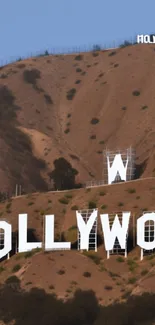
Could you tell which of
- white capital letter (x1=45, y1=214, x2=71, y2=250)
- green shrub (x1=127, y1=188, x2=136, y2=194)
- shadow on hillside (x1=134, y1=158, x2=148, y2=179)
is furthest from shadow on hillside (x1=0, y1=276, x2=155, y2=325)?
shadow on hillside (x1=134, y1=158, x2=148, y2=179)

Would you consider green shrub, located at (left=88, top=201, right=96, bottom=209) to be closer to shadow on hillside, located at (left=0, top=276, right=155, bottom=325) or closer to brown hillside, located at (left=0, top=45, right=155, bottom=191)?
brown hillside, located at (left=0, top=45, right=155, bottom=191)

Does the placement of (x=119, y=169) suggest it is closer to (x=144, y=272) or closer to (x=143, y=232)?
(x=143, y=232)

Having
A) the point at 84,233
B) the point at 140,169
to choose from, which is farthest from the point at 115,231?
the point at 140,169

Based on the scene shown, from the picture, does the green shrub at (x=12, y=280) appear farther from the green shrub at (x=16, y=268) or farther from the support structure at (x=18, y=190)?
the support structure at (x=18, y=190)

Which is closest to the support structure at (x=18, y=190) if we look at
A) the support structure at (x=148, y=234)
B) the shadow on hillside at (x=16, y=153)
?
the shadow on hillside at (x=16, y=153)

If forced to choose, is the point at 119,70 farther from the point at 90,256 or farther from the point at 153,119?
the point at 90,256

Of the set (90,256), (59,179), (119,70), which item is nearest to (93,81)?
(119,70)
